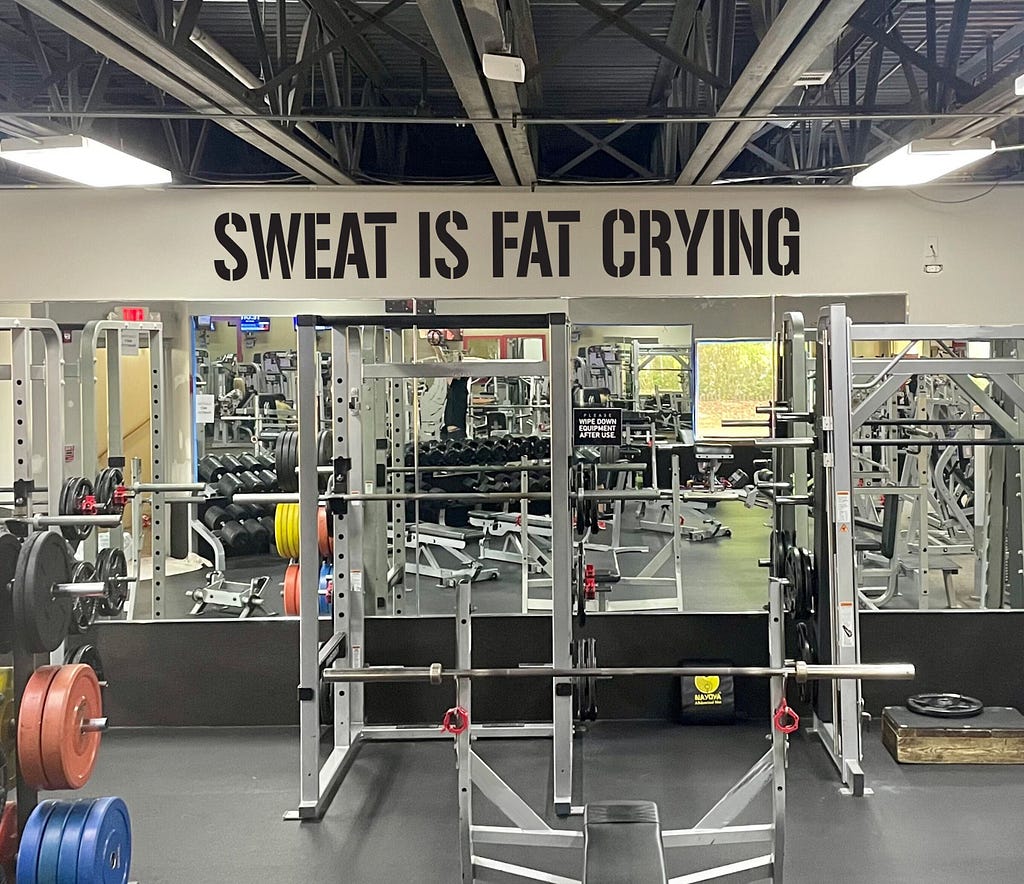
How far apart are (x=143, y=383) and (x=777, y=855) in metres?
4.32

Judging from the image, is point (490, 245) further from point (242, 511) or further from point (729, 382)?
point (242, 511)

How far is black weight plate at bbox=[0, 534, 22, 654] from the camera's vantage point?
9.20 feet

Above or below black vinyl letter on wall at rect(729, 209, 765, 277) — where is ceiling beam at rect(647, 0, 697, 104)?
above

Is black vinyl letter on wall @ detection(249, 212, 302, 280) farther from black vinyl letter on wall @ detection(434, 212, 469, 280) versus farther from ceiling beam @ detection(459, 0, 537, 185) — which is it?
ceiling beam @ detection(459, 0, 537, 185)

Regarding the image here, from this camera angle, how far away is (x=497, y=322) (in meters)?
3.83

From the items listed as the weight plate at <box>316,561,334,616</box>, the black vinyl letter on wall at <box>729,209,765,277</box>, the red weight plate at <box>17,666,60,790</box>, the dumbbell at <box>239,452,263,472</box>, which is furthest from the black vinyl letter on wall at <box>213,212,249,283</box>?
the red weight plate at <box>17,666,60,790</box>

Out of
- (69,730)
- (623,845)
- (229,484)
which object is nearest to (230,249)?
(229,484)

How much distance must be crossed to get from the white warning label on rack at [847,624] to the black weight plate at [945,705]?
2.45 feet

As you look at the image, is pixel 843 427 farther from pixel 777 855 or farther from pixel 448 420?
pixel 448 420

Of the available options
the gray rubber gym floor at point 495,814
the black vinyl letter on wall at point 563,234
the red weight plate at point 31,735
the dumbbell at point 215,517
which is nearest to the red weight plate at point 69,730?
the red weight plate at point 31,735

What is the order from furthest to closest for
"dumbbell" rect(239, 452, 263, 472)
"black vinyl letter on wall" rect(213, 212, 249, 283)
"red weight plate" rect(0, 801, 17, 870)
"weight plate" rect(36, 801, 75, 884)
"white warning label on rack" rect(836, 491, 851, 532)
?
"dumbbell" rect(239, 452, 263, 472) < "black vinyl letter on wall" rect(213, 212, 249, 283) < "white warning label on rack" rect(836, 491, 851, 532) < "red weight plate" rect(0, 801, 17, 870) < "weight plate" rect(36, 801, 75, 884)

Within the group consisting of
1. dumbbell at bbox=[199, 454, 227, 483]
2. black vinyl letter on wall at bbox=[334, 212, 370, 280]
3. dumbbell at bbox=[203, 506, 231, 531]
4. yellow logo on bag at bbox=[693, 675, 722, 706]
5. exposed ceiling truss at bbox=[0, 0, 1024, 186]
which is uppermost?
exposed ceiling truss at bbox=[0, 0, 1024, 186]

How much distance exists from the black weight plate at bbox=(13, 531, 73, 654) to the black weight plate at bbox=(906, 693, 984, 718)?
3.52m

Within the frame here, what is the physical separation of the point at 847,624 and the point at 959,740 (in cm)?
80
